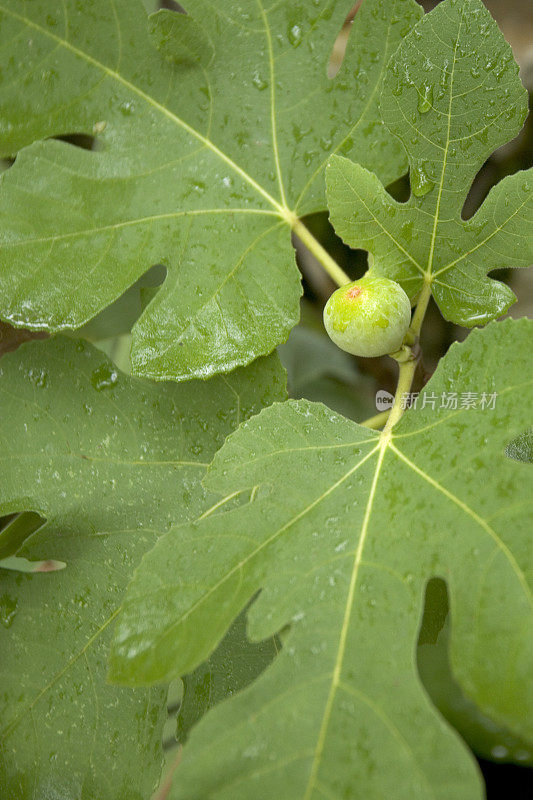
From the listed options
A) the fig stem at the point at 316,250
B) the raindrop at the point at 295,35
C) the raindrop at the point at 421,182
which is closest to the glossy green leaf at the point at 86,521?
Result: the fig stem at the point at 316,250

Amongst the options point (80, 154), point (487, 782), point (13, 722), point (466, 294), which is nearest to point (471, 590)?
point (466, 294)

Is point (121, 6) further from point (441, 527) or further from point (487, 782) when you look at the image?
point (487, 782)

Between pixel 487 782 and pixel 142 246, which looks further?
pixel 487 782

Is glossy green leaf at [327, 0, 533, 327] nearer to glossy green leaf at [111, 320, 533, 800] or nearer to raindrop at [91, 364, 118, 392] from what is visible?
glossy green leaf at [111, 320, 533, 800]

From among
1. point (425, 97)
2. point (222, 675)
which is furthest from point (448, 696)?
point (425, 97)

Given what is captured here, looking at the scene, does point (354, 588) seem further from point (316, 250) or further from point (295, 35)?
point (295, 35)

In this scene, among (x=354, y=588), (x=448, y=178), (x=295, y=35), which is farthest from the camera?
(x=295, y=35)

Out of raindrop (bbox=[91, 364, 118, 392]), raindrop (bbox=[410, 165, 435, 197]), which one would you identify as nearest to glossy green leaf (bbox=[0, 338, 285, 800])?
raindrop (bbox=[91, 364, 118, 392])
